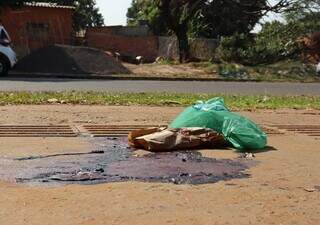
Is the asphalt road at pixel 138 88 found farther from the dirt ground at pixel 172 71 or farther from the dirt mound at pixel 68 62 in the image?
the dirt mound at pixel 68 62

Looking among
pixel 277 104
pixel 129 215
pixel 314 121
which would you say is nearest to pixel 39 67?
pixel 277 104

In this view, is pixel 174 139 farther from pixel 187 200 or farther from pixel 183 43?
pixel 183 43

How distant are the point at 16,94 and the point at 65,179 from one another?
8766 millimetres

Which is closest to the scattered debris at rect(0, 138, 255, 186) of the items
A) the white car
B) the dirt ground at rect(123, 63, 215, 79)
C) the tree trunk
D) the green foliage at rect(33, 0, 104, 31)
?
the white car

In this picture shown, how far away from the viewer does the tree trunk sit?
33844 mm

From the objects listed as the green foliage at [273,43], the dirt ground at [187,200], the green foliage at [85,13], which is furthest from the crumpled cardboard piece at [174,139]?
the green foliage at [85,13]

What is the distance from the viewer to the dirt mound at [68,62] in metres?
27.1

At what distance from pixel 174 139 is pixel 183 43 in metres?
26.9

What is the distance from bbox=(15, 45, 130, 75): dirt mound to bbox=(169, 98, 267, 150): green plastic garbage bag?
1890cm

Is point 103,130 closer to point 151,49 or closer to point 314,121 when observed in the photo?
point 314,121

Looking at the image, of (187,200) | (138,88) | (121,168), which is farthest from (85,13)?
(187,200)

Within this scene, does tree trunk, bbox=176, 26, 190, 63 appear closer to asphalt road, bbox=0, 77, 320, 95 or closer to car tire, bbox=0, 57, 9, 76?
car tire, bbox=0, 57, 9, 76

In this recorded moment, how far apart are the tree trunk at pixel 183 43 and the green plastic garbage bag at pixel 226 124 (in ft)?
82.9

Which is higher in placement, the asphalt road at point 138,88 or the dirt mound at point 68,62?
the dirt mound at point 68,62
